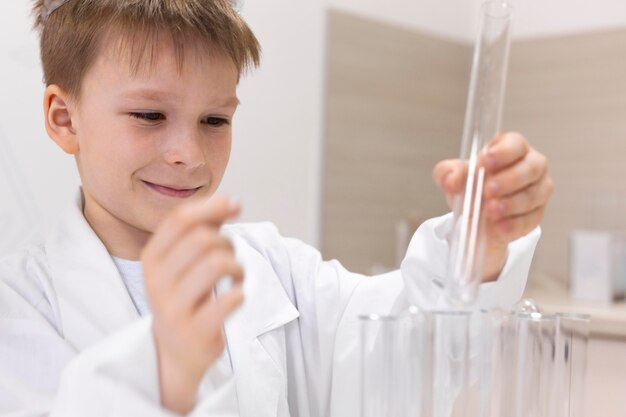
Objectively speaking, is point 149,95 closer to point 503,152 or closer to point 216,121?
point 216,121

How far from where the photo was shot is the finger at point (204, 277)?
461mm

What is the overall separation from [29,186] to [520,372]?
1052mm

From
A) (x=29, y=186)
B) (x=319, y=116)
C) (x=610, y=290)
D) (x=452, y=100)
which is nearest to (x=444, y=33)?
(x=452, y=100)

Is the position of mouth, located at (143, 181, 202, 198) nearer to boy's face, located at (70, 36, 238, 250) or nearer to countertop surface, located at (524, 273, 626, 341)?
boy's face, located at (70, 36, 238, 250)

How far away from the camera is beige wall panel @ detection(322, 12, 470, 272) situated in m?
2.20

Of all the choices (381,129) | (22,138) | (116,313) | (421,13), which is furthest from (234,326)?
(421,13)

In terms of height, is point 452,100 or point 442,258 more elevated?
point 452,100

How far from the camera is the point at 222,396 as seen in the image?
0.54m

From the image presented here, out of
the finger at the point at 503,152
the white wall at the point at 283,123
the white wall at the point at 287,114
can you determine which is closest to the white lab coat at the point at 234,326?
the finger at the point at 503,152

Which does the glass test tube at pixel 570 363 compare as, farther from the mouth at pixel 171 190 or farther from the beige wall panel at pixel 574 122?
the beige wall panel at pixel 574 122

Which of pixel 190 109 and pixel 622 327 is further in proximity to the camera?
pixel 622 327

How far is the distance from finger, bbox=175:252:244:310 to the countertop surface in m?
1.20

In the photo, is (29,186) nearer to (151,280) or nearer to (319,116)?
(319,116)

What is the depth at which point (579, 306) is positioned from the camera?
2.04 m
